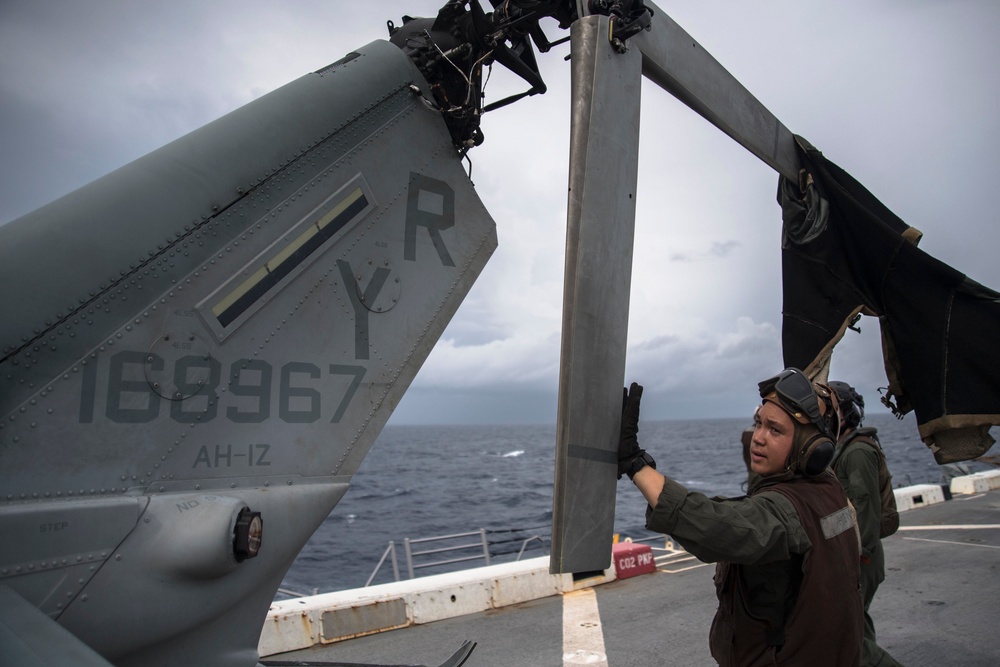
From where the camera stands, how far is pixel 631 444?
275 cm

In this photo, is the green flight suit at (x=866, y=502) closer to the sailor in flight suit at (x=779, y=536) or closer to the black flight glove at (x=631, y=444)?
the sailor in flight suit at (x=779, y=536)

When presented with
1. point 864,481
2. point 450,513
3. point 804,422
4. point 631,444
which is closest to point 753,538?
point 631,444

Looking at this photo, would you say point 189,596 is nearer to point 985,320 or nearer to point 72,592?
point 72,592

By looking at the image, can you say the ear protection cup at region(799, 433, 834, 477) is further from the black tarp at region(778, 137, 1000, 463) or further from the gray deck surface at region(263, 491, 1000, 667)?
the gray deck surface at region(263, 491, 1000, 667)

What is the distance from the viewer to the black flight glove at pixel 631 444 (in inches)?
107

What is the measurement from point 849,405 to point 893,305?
0.76 metres

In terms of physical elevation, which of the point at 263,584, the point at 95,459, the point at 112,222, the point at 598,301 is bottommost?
the point at 263,584

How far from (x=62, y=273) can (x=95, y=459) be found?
2.17ft

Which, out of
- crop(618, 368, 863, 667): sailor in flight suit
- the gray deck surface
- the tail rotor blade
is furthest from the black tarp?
the tail rotor blade

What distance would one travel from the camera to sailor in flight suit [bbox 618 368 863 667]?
2.44 metres

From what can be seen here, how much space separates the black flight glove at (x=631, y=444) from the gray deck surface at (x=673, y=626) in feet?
10.4

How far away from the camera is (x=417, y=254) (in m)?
3.36

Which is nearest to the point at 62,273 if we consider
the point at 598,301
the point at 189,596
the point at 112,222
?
the point at 112,222

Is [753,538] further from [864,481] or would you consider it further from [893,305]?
[893,305]
